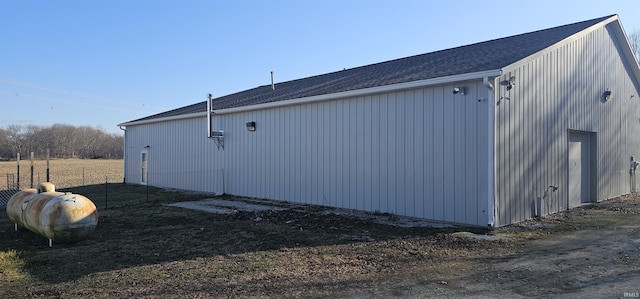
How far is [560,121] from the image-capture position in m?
10.7

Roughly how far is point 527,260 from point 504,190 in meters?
2.97

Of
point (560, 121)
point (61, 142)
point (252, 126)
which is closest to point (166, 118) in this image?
point (252, 126)

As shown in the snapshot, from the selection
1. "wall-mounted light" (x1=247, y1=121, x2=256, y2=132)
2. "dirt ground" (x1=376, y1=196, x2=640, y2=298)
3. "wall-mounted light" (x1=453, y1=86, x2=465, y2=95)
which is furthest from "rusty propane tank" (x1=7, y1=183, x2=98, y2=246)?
"wall-mounted light" (x1=453, y1=86, x2=465, y2=95)

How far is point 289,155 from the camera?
12.8 metres

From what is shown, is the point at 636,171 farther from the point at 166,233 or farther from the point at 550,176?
the point at 166,233

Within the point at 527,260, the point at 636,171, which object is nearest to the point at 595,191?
the point at 636,171

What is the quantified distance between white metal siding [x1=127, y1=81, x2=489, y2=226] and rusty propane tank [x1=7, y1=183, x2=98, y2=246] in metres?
5.83

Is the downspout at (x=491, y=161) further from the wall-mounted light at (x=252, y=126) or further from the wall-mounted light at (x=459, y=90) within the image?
the wall-mounted light at (x=252, y=126)

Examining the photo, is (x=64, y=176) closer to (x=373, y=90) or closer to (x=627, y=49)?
(x=373, y=90)

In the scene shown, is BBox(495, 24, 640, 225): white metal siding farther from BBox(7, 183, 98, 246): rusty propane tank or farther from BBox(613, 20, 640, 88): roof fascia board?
BBox(7, 183, 98, 246): rusty propane tank

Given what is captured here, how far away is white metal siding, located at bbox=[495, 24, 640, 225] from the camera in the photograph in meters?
8.88

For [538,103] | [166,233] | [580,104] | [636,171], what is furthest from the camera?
[636,171]

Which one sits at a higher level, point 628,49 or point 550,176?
point 628,49

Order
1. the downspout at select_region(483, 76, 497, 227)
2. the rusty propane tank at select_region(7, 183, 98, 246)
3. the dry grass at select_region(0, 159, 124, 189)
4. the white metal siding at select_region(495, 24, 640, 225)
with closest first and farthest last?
the rusty propane tank at select_region(7, 183, 98, 246), the downspout at select_region(483, 76, 497, 227), the white metal siding at select_region(495, 24, 640, 225), the dry grass at select_region(0, 159, 124, 189)
